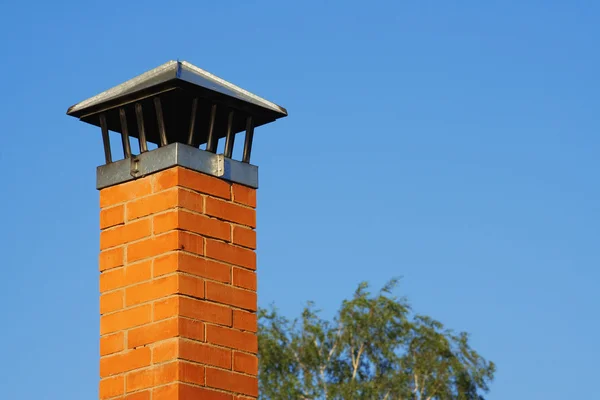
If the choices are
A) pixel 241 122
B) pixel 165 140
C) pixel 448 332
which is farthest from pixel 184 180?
pixel 448 332

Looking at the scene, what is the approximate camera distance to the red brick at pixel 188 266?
3.97m

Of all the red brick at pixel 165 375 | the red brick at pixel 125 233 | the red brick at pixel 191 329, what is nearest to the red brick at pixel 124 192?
the red brick at pixel 125 233

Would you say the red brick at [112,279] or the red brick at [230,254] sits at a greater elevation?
the red brick at [230,254]

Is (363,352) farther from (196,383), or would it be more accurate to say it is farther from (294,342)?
(196,383)

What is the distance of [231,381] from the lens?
4.06m

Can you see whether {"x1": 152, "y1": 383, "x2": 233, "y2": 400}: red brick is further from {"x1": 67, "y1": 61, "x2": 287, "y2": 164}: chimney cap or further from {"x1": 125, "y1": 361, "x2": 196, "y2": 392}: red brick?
{"x1": 67, "y1": 61, "x2": 287, "y2": 164}: chimney cap

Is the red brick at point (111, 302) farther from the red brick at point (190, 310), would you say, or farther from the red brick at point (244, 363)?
the red brick at point (244, 363)

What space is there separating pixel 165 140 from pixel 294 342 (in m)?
21.8

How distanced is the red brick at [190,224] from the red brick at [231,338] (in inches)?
14.4

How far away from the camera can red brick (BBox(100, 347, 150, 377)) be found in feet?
13.0

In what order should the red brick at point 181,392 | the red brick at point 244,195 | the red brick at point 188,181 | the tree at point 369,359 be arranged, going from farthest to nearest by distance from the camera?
1. the tree at point 369,359
2. the red brick at point 244,195
3. the red brick at point 188,181
4. the red brick at point 181,392

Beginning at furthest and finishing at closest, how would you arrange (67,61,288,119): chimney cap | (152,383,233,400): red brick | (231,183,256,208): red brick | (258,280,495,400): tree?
1. (258,280,495,400): tree
2. (231,183,256,208): red brick
3. (67,61,288,119): chimney cap
4. (152,383,233,400): red brick

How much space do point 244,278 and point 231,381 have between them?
416 millimetres

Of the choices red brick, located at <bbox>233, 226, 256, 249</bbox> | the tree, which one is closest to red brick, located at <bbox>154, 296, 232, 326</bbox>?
red brick, located at <bbox>233, 226, 256, 249</bbox>
